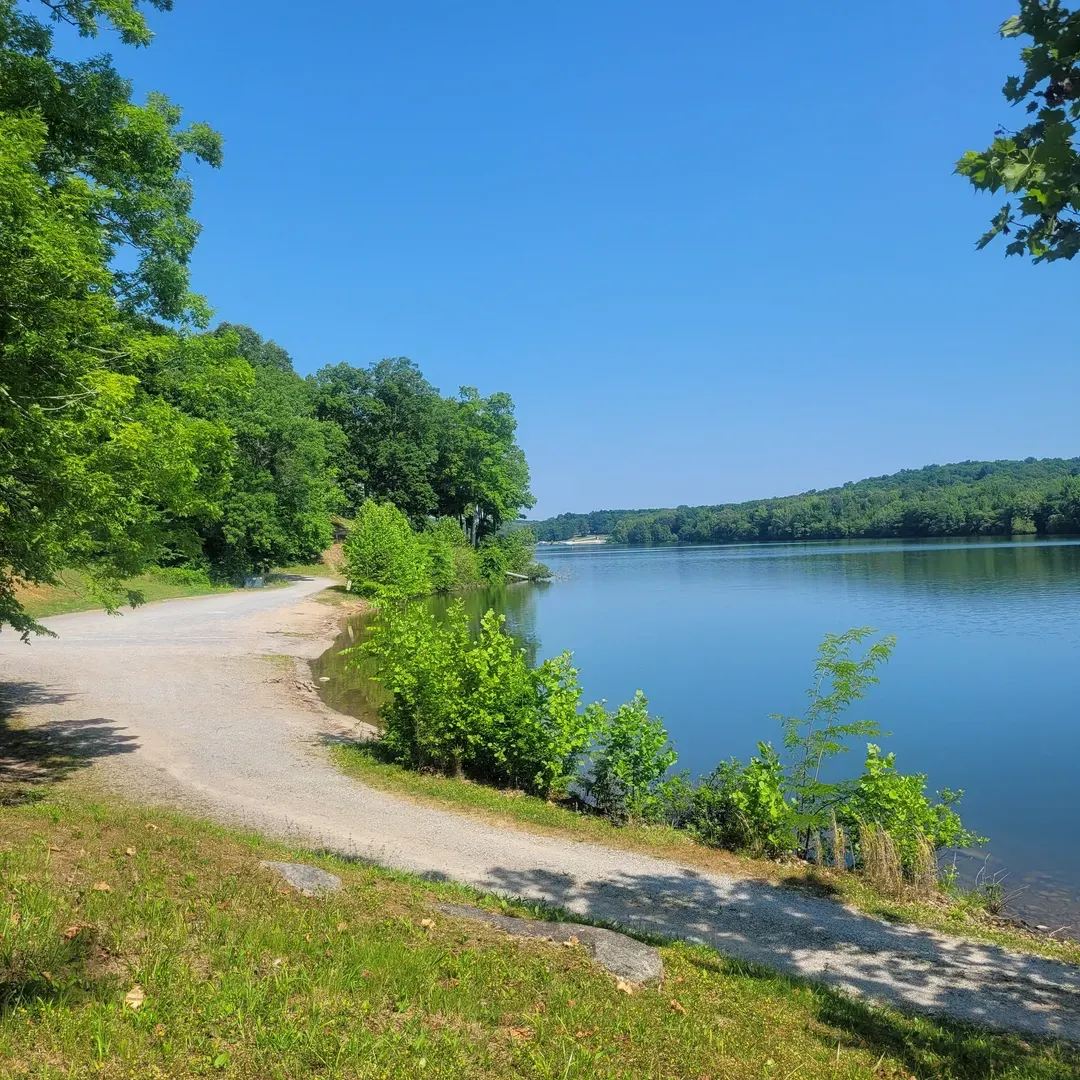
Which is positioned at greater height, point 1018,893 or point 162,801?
point 162,801

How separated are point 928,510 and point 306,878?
132 meters

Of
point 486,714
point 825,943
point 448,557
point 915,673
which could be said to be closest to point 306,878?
point 825,943

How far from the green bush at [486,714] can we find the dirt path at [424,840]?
151 cm

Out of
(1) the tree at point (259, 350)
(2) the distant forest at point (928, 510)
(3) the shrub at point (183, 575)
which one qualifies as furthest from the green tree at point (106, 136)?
(2) the distant forest at point (928, 510)

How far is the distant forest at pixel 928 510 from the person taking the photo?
4277 inches

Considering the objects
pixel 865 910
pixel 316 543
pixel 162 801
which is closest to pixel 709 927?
pixel 865 910

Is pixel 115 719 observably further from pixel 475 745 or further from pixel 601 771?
pixel 601 771

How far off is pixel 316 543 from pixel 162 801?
47.3 metres

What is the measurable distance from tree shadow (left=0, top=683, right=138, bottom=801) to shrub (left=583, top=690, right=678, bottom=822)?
7151mm

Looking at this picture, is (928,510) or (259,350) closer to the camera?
(259,350)

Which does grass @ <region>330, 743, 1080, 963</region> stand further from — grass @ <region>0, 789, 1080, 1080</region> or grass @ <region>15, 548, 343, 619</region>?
grass @ <region>15, 548, 343, 619</region>

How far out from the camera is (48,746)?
12.7 m

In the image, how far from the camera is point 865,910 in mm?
8734

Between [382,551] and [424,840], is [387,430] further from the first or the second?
[424,840]
